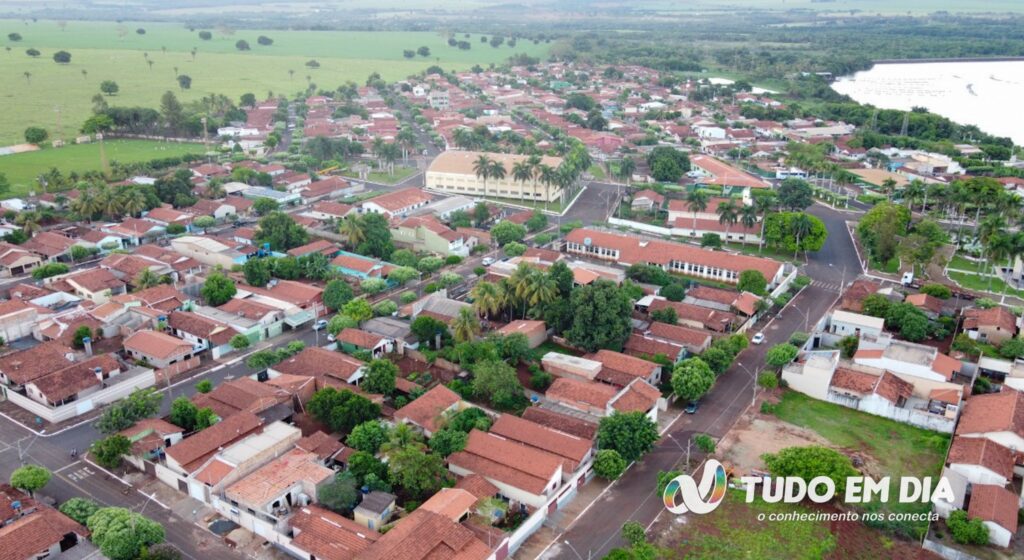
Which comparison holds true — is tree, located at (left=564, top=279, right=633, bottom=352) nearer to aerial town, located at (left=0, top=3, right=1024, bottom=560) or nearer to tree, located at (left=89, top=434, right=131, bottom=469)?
aerial town, located at (left=0, top=3, right=1024, bottom=560)

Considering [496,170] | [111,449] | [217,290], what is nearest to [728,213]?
[496,170]

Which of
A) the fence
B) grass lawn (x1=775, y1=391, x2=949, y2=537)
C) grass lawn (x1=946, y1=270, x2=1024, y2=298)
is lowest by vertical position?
grass lawn (x1=946, y1=270, x2=1024, y2=298)

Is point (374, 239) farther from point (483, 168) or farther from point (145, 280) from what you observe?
point (483, 168)

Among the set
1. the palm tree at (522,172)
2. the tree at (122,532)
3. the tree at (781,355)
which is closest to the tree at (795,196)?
the palm tree at (522,172)

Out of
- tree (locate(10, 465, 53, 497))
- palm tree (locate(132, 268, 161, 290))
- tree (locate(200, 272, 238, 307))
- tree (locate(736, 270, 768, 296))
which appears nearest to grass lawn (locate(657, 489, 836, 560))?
tree (locate(736, 270, 768, 296))

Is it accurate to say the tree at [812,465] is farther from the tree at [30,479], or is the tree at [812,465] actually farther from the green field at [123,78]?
the green field at [123,78]

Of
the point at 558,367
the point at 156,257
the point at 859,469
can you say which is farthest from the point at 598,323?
the point at 156,257

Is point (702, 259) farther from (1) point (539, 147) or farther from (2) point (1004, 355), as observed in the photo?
(1) point (539, 147)
